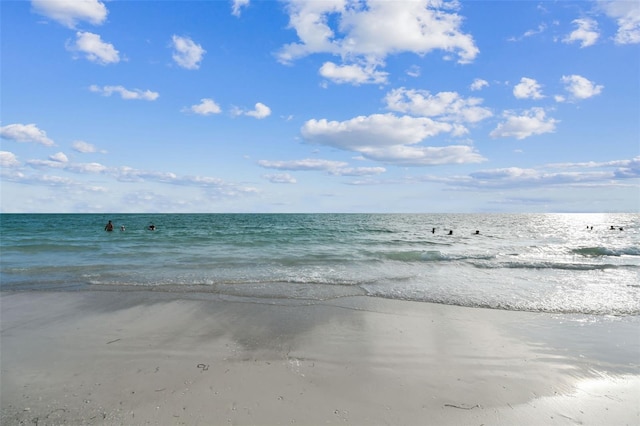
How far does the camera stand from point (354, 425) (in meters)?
3.71

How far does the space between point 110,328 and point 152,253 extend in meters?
12.9

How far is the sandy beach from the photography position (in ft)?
13.0

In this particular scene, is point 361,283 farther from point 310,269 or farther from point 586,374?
point 586,374

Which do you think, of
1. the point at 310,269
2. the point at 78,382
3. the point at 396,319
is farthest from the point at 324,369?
the point at 310,269

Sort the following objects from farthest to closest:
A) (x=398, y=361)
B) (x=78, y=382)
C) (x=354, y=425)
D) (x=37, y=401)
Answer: (x=398, y=361), (x=78, y=382), (x=37, y=401), (x=354, y=425)

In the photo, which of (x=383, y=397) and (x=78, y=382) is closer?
(x=383, y=397)

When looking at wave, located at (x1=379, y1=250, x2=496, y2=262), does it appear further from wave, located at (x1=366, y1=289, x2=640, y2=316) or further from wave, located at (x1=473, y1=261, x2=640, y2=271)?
wave, located at (x1=366, y1=289, x2=640, y2=316)

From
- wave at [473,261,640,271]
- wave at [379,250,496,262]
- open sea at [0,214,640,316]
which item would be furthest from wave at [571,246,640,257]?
wave at [379,250,496,262]

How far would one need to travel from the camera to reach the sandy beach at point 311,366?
3.97 m

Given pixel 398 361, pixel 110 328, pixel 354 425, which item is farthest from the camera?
pixel 110 328

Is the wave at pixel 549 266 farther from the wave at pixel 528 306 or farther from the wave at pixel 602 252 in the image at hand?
the wave at pixel 528 306

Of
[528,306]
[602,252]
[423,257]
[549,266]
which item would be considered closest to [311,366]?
[528,306]

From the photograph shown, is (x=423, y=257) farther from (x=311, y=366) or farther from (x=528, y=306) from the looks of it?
(x=311, y=366)

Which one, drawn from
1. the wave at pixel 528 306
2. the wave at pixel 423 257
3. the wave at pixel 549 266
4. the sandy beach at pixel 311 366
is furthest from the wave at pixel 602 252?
the sandy beach at pixel 311 366
